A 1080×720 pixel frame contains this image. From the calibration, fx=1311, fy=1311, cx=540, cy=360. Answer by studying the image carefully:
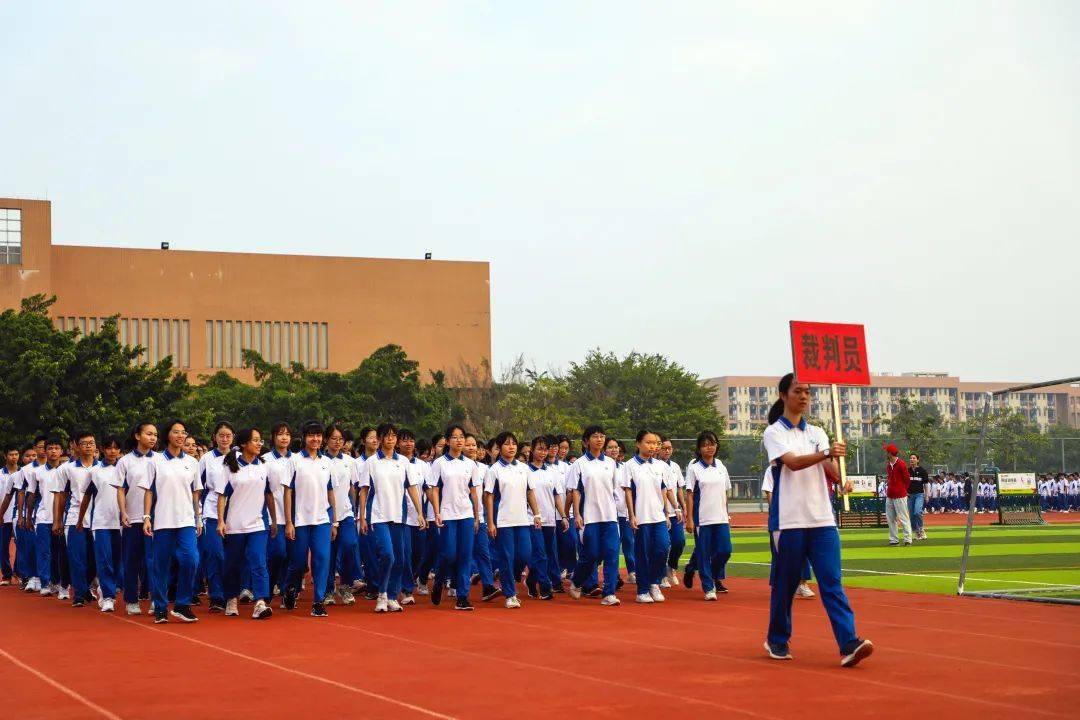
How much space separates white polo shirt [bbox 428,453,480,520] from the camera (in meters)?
14.3

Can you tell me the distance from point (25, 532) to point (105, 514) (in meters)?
3.79

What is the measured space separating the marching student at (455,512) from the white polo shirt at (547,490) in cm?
230

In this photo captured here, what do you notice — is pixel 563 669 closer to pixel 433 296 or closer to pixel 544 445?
pixel 544 445

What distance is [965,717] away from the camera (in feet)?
23.6

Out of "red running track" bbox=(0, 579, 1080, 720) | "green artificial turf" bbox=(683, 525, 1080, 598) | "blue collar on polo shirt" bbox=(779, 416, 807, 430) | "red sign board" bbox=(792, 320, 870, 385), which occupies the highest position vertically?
"red sign board" bbox=(792, 320, 870, 385)

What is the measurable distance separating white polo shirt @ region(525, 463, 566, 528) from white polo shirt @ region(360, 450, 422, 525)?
2594 mm

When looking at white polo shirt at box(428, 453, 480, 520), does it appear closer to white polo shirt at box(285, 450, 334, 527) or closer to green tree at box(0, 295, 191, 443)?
white polo shirt at box(285, 450, 334, 527)

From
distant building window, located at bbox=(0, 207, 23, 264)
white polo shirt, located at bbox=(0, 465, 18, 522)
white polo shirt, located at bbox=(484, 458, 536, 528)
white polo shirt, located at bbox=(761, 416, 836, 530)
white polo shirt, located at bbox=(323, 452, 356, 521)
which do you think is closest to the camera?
white polo shirt, located at bbox=(761, 416, 836, 530)

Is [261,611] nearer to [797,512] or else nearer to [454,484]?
[454,484]

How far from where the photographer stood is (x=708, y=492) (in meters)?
15.7

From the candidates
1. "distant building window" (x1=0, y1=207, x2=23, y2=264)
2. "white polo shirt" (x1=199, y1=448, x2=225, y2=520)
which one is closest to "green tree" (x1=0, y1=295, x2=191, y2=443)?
"white polo shirt" (x1=199, y1=448, x2=225, y2=520)

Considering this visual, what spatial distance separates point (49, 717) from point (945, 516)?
42.4 meters

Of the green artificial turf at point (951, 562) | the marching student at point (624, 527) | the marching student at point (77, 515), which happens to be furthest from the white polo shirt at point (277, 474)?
the green artificial turf at point (951, 562)

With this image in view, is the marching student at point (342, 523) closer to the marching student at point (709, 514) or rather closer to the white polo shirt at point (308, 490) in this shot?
the white polo shirt at point (308, 490)
